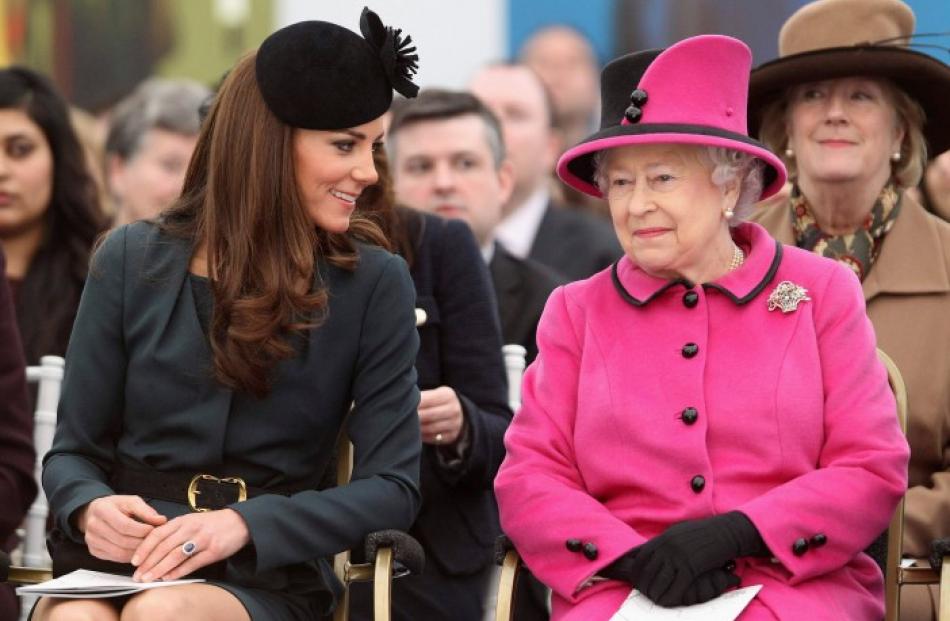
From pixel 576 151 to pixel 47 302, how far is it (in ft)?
9.02

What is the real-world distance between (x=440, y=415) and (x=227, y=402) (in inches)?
37.3

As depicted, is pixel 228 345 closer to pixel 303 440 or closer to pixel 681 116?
pixel 303 440

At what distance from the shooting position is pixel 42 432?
584 centimetres

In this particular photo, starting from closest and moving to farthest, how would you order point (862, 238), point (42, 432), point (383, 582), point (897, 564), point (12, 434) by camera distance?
point (383, 582) < point (897, 564) < point (12, 434) < point (862, 238) < point (42, 432)

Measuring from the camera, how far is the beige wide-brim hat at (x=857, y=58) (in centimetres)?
555

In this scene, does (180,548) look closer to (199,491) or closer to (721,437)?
(199,491)

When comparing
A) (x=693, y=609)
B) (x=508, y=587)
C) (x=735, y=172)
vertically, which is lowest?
(x=508, y=587)

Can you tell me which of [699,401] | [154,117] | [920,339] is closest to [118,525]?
[699,401]

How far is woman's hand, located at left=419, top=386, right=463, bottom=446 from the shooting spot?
17.5 feet

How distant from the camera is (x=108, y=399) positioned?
463 cm

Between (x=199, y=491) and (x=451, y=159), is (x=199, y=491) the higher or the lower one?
the lower one

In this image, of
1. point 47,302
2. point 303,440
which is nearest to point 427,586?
point 303,440

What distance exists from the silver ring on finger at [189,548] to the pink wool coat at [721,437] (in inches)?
31.4

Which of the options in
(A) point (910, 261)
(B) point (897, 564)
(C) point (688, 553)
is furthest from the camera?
(A) point (910, 261)
